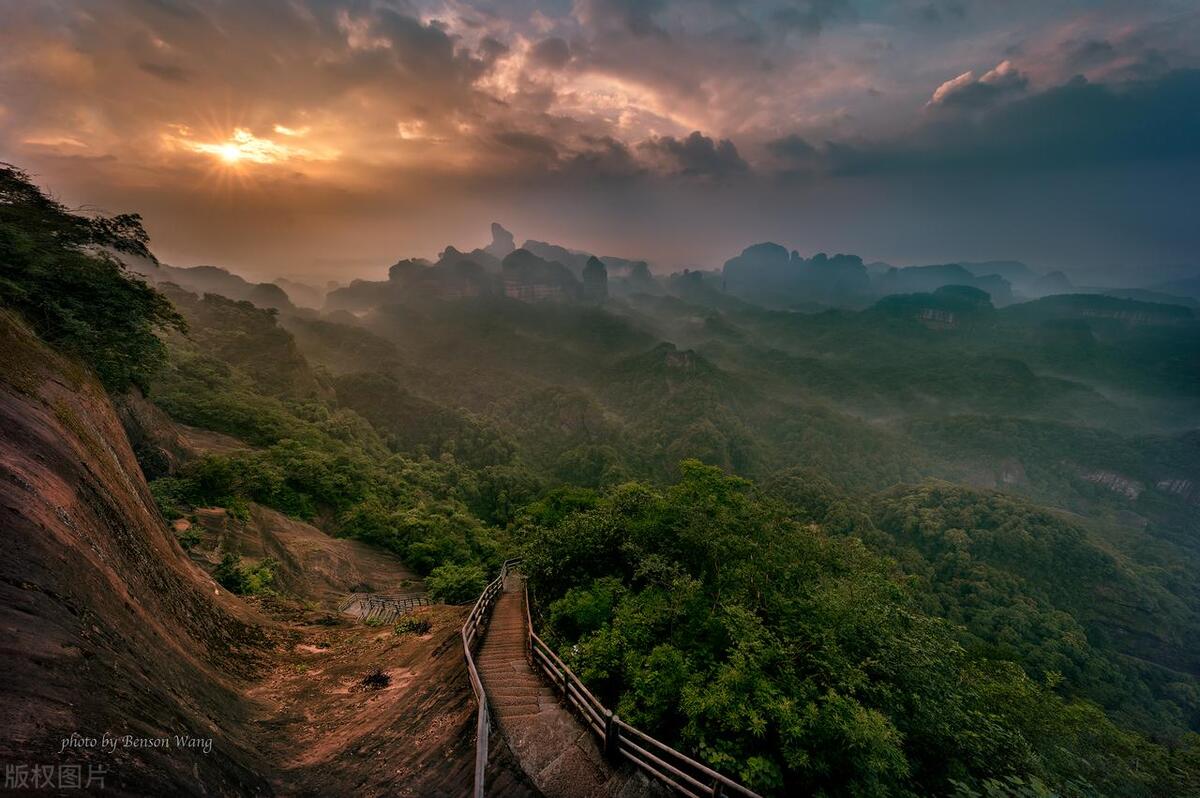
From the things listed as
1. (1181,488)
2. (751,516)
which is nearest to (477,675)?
(751,516)

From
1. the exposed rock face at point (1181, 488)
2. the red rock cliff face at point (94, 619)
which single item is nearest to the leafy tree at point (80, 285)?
the red rock cliff face at point (94, 619)

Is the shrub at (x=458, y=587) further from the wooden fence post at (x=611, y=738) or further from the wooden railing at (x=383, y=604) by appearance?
the wooden fence post at (x=611, y=738)

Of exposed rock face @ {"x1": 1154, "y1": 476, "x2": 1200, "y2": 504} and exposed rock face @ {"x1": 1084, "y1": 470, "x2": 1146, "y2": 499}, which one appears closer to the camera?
exposed rock face @ {"x1": 1154, "y1": 476, "x2": 1200, "y2": 504}

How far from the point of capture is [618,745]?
8.59 m

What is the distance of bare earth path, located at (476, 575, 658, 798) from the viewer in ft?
26.5

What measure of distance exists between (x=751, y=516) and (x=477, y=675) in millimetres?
11682

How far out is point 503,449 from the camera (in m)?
81.8

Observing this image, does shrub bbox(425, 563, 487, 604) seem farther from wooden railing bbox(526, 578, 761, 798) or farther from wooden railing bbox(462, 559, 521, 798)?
wooden railing bbox(526, 578, 761, 798)

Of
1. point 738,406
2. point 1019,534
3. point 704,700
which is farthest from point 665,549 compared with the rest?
point 738,406

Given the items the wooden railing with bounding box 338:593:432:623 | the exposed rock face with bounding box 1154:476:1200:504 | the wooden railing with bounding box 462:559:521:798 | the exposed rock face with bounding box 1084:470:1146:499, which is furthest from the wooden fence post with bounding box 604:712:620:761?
the exposed rock face with bounding box 1154:476:1200:504

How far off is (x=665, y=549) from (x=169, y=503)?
23709mm

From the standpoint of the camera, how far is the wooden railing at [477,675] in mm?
7279

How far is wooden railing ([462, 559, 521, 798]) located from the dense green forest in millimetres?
2269

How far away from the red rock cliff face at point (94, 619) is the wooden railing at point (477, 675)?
3.78 meters
